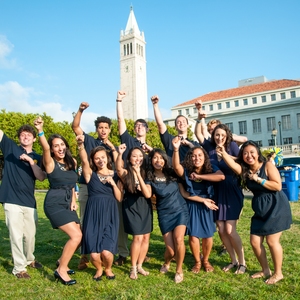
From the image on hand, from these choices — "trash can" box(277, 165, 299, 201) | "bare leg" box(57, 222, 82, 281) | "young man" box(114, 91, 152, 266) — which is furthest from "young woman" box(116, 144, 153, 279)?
"trash can" box(277, 165, 299, 201)

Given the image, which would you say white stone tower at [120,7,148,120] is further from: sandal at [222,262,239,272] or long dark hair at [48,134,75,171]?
sandal at [222,262,239,272]

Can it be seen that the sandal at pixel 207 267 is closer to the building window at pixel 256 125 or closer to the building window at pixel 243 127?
the building window at pixel 256 125

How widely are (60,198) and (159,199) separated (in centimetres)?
151

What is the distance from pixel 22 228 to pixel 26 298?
123 cm

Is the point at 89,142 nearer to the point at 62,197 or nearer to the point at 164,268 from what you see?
the point at 62,197

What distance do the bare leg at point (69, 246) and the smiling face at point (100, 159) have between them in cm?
95

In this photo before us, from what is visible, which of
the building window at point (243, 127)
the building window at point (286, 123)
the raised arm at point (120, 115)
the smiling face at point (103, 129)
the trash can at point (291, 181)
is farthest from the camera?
the building window at point (243, 127)

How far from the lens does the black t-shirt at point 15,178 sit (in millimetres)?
5191

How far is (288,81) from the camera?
69000 mm

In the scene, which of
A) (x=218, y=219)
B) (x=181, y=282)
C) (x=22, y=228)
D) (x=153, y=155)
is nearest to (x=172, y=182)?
(x=153, y=155)

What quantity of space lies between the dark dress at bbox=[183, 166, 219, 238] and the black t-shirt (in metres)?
2.47

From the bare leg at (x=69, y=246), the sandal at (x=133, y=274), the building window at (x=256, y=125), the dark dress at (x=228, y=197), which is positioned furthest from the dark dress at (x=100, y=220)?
the building window at (x=256, y=125)

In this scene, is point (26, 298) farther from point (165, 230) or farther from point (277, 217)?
point (277, 217)

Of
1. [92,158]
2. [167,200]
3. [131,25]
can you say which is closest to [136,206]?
[167,200]
